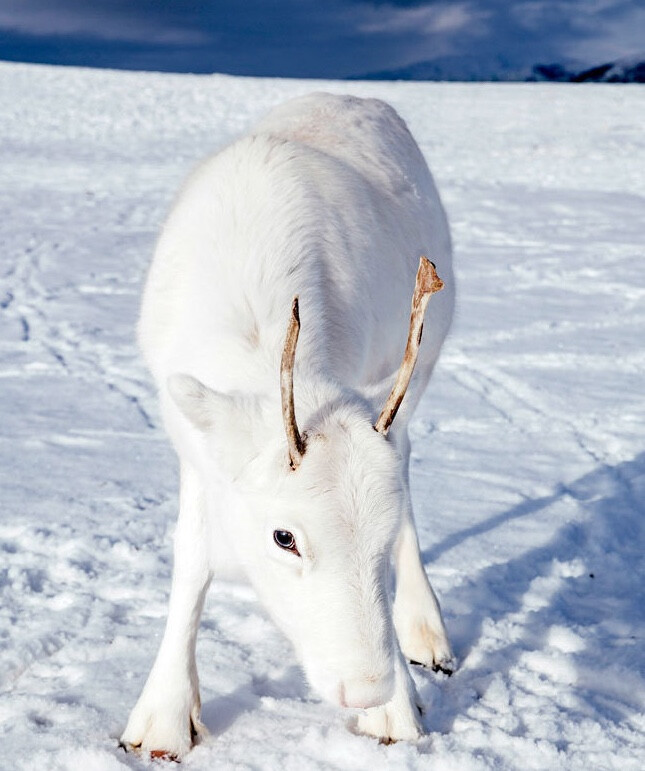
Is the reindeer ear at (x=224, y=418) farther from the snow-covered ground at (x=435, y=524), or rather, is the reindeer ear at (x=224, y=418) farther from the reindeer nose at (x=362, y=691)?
the snow-covered ground at (x=435, y=524)

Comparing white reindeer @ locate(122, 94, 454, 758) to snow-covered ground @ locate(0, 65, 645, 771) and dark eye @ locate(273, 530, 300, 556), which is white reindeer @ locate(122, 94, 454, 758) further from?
snow-covered ground @ locate(0, 65, 645, 771)

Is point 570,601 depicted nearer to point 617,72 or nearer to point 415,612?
point 415,612

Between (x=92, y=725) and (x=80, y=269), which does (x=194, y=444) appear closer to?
(x=92, y=725)

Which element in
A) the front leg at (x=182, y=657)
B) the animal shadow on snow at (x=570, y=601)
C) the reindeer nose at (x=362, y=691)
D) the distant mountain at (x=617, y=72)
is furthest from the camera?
the distant mountain at (x=617, y=72)

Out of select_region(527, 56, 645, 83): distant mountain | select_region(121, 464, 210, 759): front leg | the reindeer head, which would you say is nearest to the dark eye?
the reindeer head

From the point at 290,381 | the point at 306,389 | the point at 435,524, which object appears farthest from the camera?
the point at 435,524

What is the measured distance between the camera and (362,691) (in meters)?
2.13

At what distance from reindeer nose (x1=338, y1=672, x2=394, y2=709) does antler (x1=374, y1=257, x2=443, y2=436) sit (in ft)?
1.87

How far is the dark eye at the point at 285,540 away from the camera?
2166 millimetres

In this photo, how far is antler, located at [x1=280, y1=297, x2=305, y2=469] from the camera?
6.64 feet

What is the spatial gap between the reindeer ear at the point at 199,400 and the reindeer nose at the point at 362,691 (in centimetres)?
65

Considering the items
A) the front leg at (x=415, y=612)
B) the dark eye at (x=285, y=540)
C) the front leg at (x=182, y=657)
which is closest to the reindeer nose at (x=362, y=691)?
the dark eye at (x=285, y=540)

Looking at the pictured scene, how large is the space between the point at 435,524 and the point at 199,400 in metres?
2.42

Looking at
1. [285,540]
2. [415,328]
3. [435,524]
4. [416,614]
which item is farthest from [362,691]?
[435,524]
